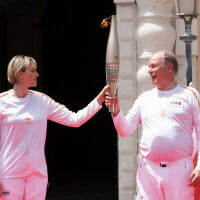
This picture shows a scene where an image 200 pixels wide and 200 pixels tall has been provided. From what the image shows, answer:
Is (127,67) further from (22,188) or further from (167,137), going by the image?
(22,188)

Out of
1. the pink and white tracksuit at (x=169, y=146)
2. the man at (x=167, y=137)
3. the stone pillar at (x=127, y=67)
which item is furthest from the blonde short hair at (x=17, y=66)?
the stone pillar at (x=127, y=67)

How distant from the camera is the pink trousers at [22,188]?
5.14 meters

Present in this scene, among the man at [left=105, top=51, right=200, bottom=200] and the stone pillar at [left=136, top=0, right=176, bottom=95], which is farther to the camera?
the stone pillar at [left=136, top=0, right=176, bottom=95]

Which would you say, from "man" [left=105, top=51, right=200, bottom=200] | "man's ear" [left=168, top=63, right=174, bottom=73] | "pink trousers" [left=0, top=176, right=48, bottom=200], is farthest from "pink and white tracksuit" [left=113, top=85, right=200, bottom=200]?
"pink trousers" [left=0, top=176, right=48, bottom=200]

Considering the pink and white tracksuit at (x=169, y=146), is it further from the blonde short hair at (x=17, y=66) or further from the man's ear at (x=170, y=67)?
the blonde short hair at (x=17, y=66)

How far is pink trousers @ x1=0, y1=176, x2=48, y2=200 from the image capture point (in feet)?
16.9

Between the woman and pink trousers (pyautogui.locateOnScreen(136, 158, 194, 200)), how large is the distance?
730mm

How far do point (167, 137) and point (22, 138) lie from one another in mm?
1016

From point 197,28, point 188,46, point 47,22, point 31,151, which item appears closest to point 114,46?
point 31,151

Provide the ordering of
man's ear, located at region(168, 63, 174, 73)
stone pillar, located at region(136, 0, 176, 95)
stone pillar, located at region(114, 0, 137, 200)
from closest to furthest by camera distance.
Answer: man's ear, located at region(168, 63, 174, 73) < stone pillar, located at region(136, 0, 176, 95) < stone pillar, located at region(114, 0, 137, 200)

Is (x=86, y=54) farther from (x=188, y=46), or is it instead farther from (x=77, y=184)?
(x=188, y=46)

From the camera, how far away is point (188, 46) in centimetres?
680

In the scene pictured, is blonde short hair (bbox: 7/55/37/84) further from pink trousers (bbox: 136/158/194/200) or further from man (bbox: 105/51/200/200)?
pink trousers (bbox: 136/158/194/200)

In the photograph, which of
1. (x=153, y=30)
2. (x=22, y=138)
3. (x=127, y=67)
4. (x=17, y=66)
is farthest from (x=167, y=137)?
(x=127, y=67)
